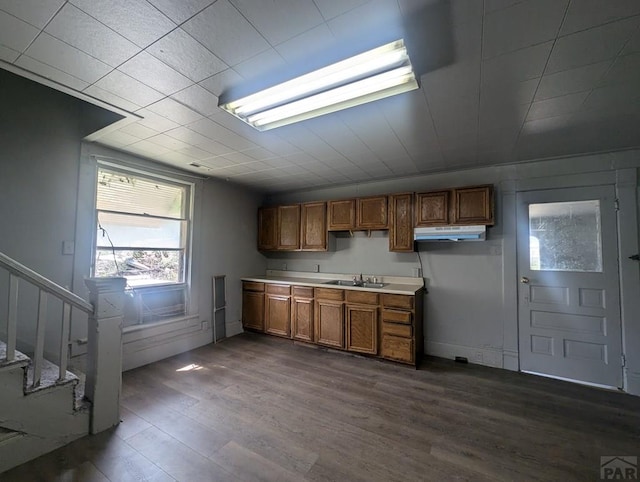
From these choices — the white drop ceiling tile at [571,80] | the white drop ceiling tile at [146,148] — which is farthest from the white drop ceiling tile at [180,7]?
the white drop ceiling tile at [571,80]

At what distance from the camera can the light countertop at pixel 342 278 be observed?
3.47m

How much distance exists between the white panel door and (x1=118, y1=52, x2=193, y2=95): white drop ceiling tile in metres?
3.76

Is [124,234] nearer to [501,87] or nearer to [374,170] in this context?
[374,170]

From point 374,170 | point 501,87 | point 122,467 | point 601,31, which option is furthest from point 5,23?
point 374,170

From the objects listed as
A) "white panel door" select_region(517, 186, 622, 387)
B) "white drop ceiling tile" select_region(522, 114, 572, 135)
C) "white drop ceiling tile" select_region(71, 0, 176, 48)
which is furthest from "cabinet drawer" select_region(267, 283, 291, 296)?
"white drop ceiling tile" select_region(522, 114, 572, 135)

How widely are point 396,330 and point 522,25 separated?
117 inches

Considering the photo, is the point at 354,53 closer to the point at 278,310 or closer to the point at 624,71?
the point at 624,71

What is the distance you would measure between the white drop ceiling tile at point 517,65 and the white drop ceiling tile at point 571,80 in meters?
0.14

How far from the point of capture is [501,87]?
1820 mm

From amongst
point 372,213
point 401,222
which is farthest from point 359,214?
point 401,222

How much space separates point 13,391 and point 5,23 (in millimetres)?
2167

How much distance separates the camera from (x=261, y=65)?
1639 millimetres

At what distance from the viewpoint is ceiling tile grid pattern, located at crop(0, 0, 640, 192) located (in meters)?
1.27

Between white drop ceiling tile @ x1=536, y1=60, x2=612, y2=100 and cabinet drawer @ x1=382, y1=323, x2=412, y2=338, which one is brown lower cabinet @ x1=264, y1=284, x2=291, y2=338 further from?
white drop ceiling tile @ x1=536, y1=60, x2=612, y2=100
